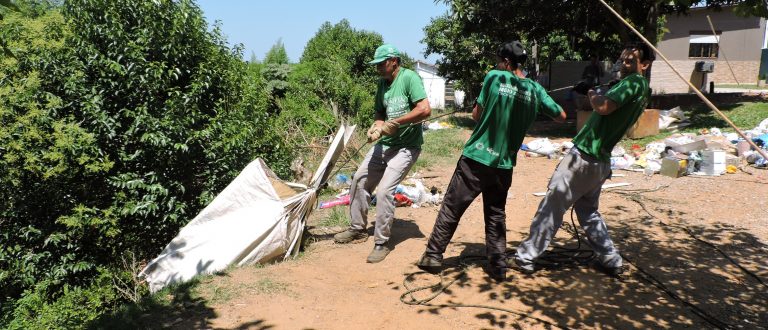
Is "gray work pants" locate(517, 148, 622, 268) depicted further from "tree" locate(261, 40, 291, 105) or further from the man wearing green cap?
"tree" locate(261, 40, 291, 105)

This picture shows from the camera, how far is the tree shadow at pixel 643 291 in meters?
3.47

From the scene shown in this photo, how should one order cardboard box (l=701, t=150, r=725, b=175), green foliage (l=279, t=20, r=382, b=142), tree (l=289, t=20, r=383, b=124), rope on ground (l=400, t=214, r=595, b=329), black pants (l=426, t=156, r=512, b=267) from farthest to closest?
tree (l=289, t=20, r=383, b=124)
green foliage (l=279, t=20, r=382, b=142)
cardboard box (l=701, t=150, r=725, b=175)
black pants (l=426, t=156, r=512, b=267)
rope on ground (l=400, t=214, r=595, b=329)

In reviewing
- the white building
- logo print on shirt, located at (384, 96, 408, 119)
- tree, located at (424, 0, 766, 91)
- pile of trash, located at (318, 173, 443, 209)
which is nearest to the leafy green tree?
tree, located at (424, 0, 766, 91)

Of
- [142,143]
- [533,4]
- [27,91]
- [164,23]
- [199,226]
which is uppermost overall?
[533,4]

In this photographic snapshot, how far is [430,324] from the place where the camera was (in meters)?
3.45

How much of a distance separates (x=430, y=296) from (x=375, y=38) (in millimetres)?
16358

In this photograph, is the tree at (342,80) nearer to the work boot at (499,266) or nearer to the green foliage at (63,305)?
the green foliage at (63,305)

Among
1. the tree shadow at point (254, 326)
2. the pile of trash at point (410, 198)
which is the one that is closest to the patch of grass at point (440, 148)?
the pile of trash at point (410, 198)

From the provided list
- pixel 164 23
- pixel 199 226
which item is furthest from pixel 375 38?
pixel 199 226

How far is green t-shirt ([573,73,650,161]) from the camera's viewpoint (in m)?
3.75

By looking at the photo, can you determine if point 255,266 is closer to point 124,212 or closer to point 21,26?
point 124,212

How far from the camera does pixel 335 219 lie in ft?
20.1

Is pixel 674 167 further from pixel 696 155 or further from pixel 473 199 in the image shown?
pixel 473 199

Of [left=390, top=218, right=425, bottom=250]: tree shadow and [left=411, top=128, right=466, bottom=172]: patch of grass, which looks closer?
[left=390, top=218, right=425, bottom=250]: tree shadow
